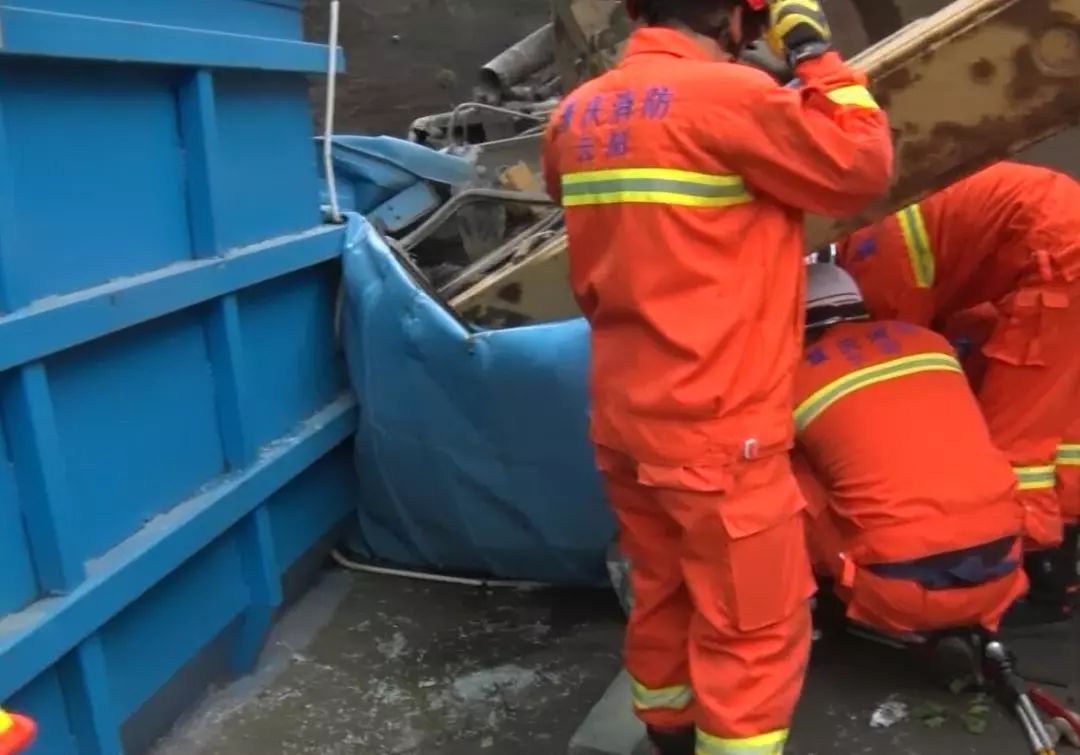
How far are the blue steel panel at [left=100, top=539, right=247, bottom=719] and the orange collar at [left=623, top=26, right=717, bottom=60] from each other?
1529 millimetres

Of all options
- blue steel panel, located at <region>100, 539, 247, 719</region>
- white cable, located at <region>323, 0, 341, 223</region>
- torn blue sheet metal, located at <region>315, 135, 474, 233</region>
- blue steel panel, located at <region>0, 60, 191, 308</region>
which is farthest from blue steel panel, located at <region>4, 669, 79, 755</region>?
torn blue sheet metal, located at <region>315, 135, 474, 233</region>

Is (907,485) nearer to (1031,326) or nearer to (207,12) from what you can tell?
(1031,326)

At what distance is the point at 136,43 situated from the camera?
241cm

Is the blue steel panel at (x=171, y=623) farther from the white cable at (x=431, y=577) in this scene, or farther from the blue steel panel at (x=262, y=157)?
the blue steel panel at (x=262, y=157)

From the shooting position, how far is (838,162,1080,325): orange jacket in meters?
2.83

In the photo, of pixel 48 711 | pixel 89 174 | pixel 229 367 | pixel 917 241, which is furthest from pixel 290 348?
pixel 917 241

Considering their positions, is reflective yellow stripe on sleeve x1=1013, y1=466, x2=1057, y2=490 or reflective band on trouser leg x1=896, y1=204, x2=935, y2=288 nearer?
reflective yellow stripe on sleeve x1=1013, y1=466, x2=1057, y2=490

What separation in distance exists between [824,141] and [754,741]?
1.06m

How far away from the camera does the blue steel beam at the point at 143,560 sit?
210cm

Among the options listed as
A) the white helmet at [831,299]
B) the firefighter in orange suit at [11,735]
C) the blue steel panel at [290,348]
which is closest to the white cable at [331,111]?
the blue steel panel at [290,348]

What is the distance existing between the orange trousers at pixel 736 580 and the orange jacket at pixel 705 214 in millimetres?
68

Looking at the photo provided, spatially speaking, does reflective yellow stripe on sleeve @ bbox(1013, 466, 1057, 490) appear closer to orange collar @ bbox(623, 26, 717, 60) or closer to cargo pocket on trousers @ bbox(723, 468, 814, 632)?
cargo pocket on trousers @ bbox(723, 468, 814, 632)

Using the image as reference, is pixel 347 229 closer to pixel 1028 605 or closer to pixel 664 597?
pixel 664 597

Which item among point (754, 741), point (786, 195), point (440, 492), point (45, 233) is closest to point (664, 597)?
point (754, 741)
